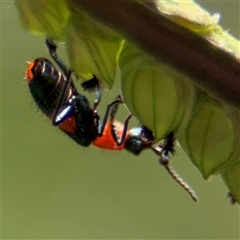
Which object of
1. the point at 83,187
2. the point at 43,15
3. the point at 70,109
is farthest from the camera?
the point at 83,187

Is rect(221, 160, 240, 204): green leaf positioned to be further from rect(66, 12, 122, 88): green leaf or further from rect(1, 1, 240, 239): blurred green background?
rect(1, 1, 240, 239): blurred green background

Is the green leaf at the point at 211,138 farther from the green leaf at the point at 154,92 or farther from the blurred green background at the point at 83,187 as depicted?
the blurred green background at the point at 83,187

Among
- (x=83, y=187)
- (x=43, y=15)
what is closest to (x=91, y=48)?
(x=43, y=15)

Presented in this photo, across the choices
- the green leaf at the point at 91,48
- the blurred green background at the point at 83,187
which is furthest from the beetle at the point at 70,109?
the blurred green background at the point at 83,187

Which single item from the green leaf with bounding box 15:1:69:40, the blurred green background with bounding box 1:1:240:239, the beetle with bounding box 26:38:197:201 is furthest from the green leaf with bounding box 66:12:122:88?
the blurred green background with bounding box 1:1:240:239

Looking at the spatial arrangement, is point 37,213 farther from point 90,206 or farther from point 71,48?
point 71,48

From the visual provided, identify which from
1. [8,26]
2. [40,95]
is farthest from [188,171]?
[40,95]

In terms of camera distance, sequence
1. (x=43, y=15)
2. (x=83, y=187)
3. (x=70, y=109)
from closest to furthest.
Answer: (x=43, y=15), (x=70, y=109), (x=83, y=187)

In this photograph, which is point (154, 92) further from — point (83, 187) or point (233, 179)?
point (83, 187)

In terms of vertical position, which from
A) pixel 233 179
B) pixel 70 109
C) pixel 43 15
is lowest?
pixel 233 179
